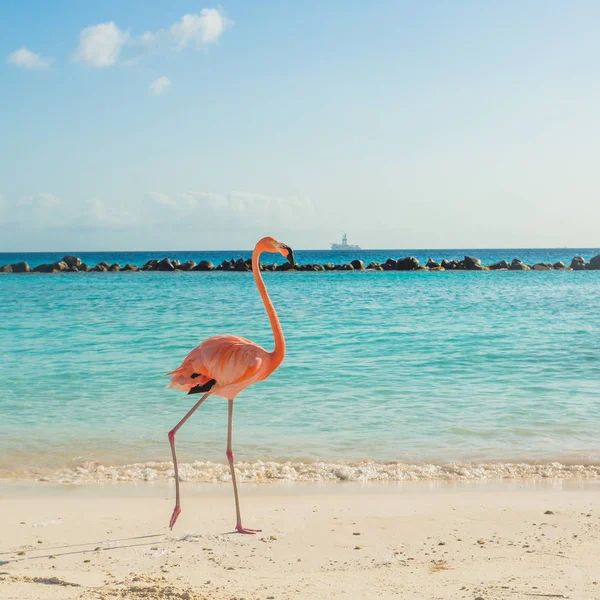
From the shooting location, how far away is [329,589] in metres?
3.94

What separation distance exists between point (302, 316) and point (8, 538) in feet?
51.6

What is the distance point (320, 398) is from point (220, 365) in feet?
16.1

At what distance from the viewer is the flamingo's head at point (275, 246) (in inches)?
182

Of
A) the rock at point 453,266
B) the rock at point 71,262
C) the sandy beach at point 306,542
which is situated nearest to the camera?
the sandy beach at point 306,542

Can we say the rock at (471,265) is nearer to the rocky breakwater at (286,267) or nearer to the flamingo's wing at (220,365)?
the rocky breakwater at (286,267)

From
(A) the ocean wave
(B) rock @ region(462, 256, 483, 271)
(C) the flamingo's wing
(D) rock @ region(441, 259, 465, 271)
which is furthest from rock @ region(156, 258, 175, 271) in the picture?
(C) the flamingo's wing

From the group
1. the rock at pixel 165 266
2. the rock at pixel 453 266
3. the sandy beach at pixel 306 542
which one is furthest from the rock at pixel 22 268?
the sandy beach at pixel 306 542

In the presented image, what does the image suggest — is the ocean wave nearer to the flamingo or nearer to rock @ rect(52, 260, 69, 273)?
the flamingo

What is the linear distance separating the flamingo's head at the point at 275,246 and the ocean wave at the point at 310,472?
100 inches

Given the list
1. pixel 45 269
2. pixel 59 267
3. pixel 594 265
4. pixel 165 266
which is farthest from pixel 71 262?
pixel 594 265

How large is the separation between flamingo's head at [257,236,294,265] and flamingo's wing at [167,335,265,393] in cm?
70

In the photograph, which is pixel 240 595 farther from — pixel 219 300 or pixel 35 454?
pixel 219 300

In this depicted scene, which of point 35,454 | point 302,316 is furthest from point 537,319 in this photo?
point 35,454

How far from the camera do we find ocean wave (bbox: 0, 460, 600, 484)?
6633 millimetres
